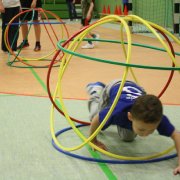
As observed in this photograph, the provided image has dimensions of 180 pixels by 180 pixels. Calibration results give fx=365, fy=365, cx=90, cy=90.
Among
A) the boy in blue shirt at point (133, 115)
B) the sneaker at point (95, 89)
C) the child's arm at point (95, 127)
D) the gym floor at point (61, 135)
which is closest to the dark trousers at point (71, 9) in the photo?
the gym floor at point (61, 135)

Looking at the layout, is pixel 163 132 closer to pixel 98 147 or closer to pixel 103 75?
pixel 98 147

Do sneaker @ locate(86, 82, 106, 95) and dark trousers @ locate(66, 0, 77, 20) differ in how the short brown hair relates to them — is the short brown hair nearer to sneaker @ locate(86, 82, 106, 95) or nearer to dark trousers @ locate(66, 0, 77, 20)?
sneaker @ locate(86, 82, 106, 95)

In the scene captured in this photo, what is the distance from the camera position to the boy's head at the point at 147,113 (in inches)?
53.5

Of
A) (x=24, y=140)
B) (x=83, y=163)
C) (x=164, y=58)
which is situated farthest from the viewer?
(x=164, y=58)

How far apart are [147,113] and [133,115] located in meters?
0.07

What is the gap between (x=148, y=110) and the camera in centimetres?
136

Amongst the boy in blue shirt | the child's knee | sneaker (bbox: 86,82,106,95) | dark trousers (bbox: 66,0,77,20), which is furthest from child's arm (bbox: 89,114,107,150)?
dark trousers (bbox: 66,0,77,20)

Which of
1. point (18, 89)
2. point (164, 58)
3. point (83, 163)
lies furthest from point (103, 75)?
point (83, 163)

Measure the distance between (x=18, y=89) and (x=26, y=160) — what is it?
4.32 ft

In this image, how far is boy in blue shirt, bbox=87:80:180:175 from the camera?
4.50 ft

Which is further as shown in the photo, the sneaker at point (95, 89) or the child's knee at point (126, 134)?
the sneaker at point (95, 89)

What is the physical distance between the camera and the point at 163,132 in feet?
4.97

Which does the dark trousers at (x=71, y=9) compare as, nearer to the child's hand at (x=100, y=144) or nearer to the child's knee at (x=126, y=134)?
the child's knee at (x=126, y=134)

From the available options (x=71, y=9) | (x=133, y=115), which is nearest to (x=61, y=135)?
(x=133, y=115)
